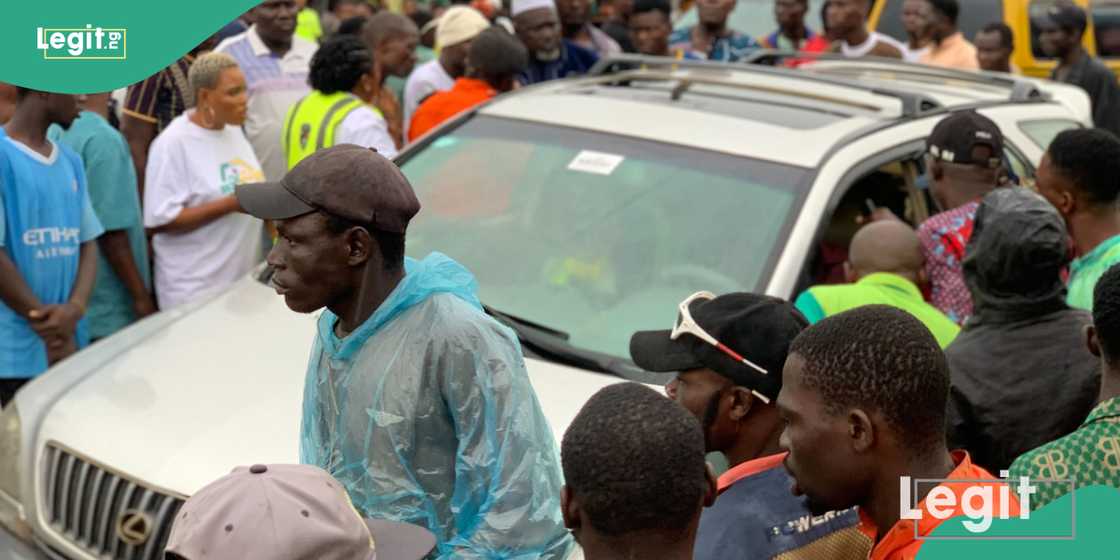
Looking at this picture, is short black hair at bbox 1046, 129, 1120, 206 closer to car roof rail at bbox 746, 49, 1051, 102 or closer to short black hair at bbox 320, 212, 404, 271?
car roof rail at bbox 746, 49, 1051, 102

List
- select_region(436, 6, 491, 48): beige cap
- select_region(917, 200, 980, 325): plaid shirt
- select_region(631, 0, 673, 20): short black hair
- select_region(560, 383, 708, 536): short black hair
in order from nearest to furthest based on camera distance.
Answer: select_region(560, 383, 708, 536): short black hair
select_region(917, 200, 980, 325): plaid shirt
select_region(436, 6, 491, 48): beige cap
select_region(631, 0, 673, 20): short black hair

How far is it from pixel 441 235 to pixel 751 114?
1.29 m

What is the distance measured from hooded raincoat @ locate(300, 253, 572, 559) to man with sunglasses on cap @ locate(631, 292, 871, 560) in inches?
13.6

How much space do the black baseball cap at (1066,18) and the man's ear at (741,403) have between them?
7898 millimetres

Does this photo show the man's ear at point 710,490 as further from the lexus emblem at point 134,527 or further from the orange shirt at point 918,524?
the lexus emblem at point 134,527

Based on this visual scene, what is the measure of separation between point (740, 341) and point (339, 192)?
884 millimetres

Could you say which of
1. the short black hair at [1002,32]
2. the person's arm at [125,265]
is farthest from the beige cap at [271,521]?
the short black hair at [1002,32]

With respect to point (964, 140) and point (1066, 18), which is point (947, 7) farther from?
point (964, 140)

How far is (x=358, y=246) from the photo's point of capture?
115 inches

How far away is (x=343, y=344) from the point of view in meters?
2.96

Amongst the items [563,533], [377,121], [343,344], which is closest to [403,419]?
[343,344]

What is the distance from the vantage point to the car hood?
13.1 ft

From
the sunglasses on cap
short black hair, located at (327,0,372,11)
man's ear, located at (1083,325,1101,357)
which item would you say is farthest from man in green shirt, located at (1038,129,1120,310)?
short black hair, located at (327,0,372,11)

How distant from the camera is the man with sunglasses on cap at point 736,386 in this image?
8.82ft
